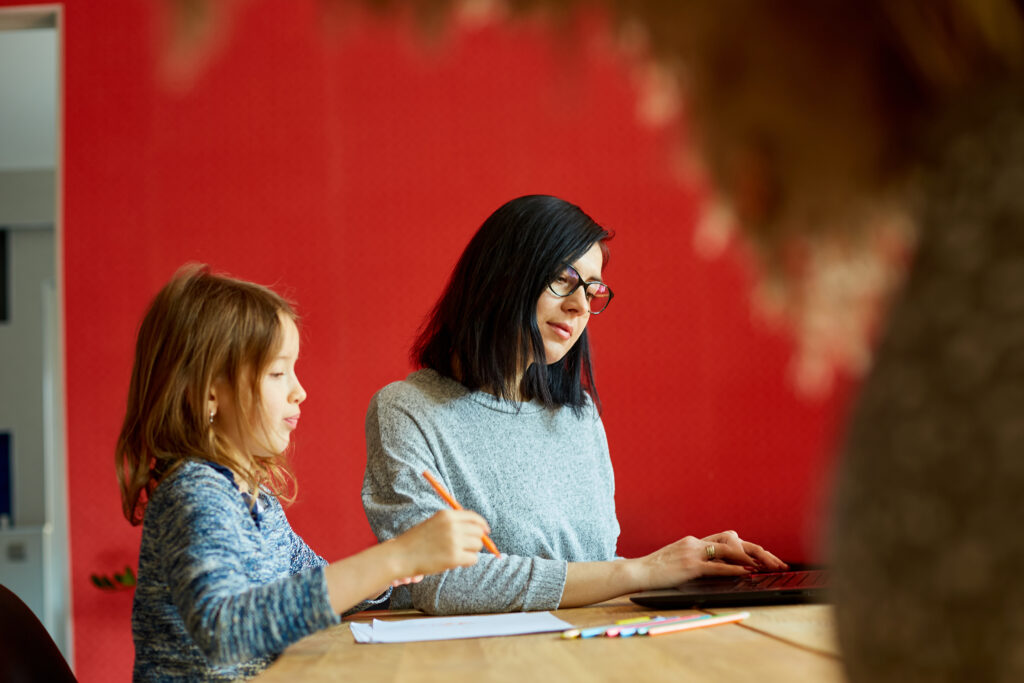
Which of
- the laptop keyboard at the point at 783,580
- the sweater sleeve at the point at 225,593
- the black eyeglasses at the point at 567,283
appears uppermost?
the black eyeglasses at the point at 567,283

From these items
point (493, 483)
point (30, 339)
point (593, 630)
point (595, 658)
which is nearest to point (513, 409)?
point (493, 483)

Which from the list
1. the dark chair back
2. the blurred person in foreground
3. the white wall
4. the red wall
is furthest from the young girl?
the white wall

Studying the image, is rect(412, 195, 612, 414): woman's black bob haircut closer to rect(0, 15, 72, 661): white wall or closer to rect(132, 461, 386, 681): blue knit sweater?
rect(132, 461, 386, 681): blue knit sweater

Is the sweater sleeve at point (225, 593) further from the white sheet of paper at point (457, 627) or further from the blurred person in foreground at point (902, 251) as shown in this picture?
the blurred person in foreground at point (902, 251)

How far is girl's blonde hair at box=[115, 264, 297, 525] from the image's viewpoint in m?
1.40

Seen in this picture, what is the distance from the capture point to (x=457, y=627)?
1232 mm

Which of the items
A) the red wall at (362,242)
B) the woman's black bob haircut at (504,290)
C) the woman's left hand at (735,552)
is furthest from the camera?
the red wall at (362,242)

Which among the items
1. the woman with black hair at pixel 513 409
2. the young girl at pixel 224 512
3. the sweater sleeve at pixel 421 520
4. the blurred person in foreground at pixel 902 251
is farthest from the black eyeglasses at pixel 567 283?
the blurred person in foreground at pixel 902 251

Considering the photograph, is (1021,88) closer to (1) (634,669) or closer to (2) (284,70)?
(1) (634,669)

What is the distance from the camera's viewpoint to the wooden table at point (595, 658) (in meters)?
0.90

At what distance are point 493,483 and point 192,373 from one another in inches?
22.1

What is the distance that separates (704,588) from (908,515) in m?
1.20

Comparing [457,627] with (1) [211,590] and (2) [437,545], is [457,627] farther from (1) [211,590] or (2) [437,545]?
(1) [211,590]

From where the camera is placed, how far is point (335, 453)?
2.68 meters
